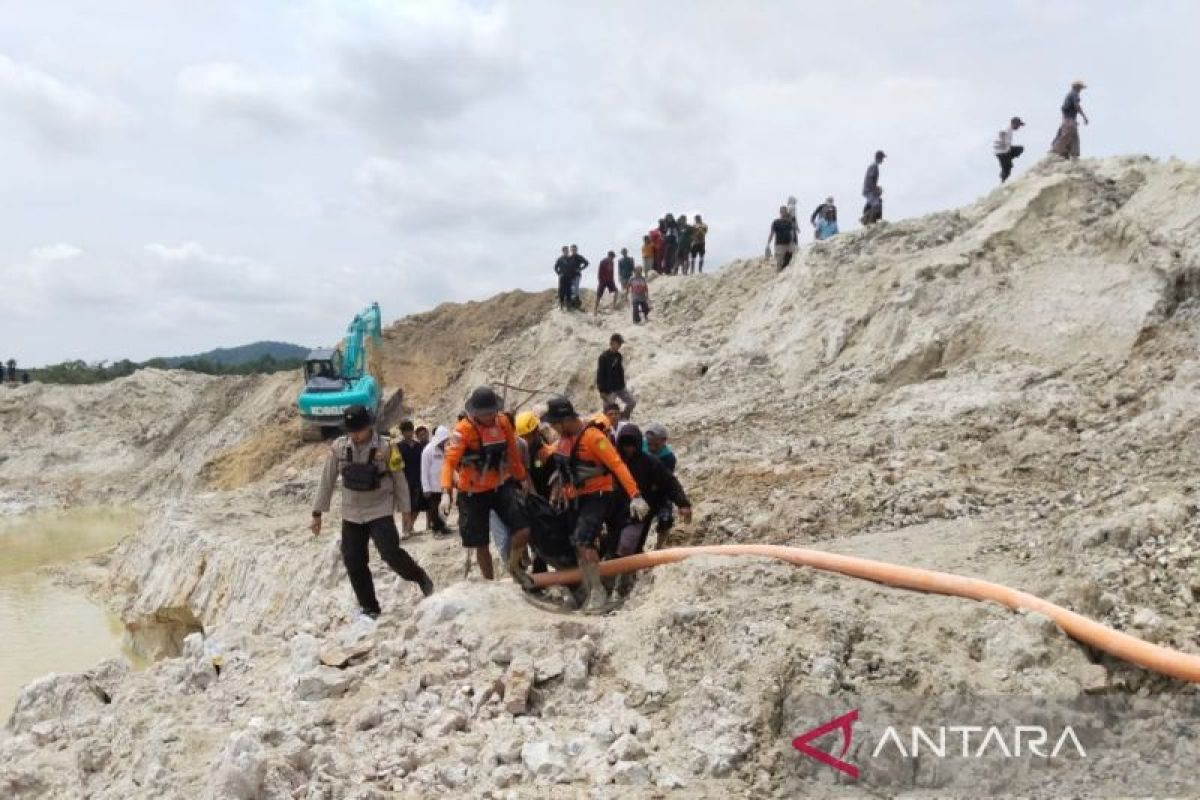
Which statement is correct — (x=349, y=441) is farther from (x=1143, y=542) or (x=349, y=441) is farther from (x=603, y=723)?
(x=1143, y=542)

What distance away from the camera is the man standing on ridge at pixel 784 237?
59.1 feet

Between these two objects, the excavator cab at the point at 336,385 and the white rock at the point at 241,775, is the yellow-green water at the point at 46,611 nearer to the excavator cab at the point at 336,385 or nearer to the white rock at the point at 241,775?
the excavator cab at the point at 336,385

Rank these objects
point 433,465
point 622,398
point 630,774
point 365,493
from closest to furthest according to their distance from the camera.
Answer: point 630,774 → point 365,493 → point 433,465 → point 622,398

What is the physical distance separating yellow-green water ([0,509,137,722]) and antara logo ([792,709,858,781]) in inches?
371

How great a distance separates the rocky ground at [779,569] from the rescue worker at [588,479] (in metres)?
0.56

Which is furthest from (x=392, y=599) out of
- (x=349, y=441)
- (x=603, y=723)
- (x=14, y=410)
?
(x=14, y=410)

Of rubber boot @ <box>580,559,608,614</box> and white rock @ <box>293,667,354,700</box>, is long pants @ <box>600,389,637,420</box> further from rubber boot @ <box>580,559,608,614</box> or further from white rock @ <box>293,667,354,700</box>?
white rock @ <box>293,667,354,700</box>

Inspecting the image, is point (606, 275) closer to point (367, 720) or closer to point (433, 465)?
point (433, 465)

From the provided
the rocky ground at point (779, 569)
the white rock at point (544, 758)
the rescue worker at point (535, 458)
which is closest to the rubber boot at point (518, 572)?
the rescue worker at point (535, 458)

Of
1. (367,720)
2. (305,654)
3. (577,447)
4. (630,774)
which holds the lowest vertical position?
(630,774)

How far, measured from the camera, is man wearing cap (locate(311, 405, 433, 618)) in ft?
20.6

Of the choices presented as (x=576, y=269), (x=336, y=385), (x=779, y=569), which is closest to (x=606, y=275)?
(x=576, y=269)

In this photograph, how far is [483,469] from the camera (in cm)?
619

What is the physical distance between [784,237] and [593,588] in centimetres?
1335
